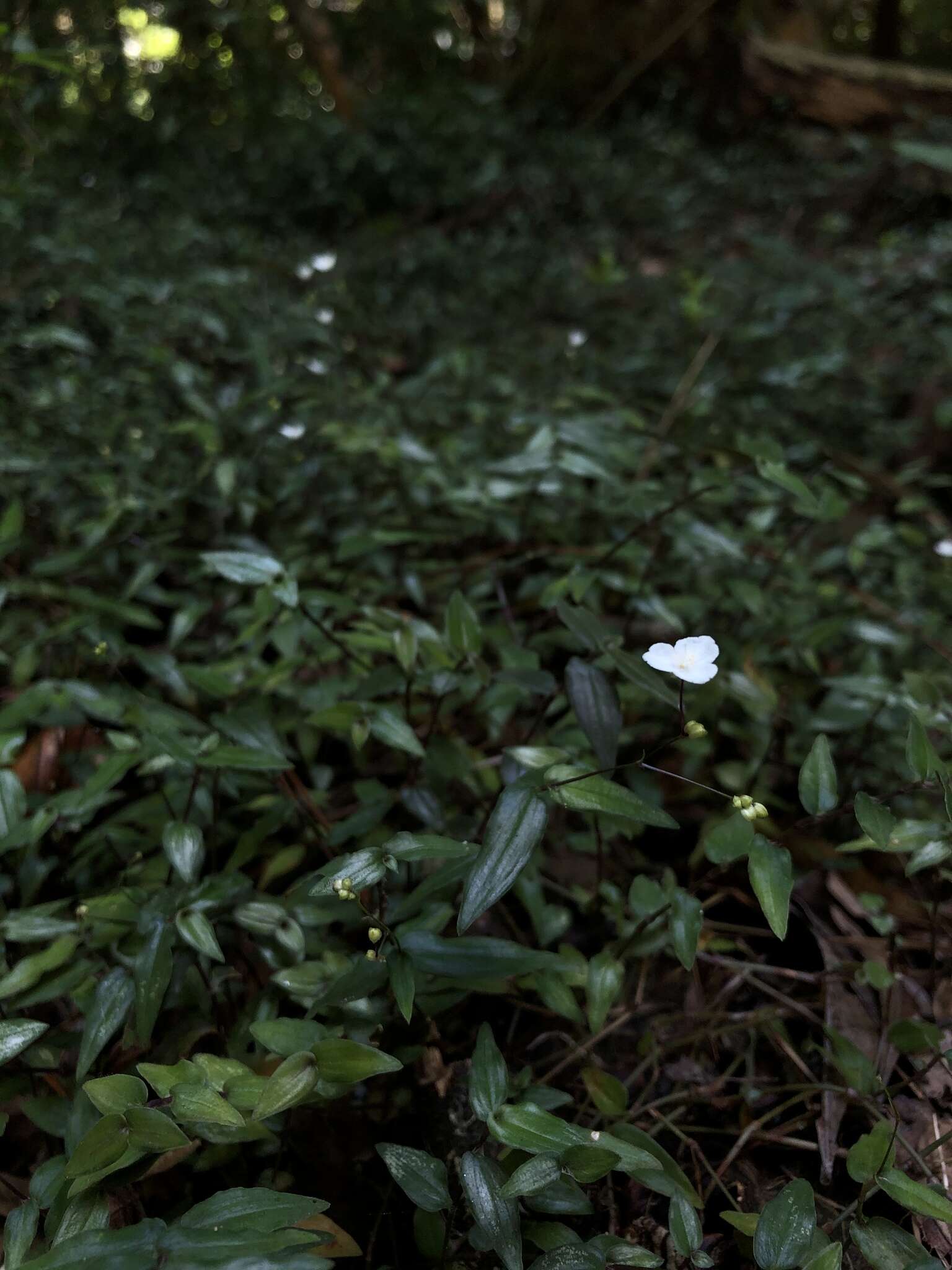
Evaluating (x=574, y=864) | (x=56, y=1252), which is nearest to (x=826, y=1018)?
(x=574, y=864)

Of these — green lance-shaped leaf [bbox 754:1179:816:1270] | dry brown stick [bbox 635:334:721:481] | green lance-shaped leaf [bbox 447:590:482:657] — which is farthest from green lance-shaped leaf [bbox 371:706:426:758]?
dry brown stick [bbox 635:334:721:481]

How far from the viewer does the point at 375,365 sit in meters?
3.29

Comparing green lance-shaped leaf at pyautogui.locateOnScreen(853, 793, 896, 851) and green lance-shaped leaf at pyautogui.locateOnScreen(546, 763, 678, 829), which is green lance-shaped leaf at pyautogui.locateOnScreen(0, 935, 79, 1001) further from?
green lance-shaped leaf at pyautogui.locateOnScreen(853, 793, 896, 851)

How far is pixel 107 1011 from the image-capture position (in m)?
1.03

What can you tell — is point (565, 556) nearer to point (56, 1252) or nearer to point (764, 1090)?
point (764, 1090)

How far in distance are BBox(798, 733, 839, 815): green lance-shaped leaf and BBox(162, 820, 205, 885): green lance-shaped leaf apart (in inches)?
32.8

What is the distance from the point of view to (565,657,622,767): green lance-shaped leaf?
3.55ft

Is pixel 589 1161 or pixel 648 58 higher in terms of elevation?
pixel 648 58

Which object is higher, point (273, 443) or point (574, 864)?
point (273, 443)

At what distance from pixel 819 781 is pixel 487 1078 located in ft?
1.87

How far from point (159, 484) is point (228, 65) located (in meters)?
4.75

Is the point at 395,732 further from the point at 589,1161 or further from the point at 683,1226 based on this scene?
the point at 683,1226

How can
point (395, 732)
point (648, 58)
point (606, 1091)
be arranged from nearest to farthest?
point (606, 1091) < point (395, 732) < point (648, 58)

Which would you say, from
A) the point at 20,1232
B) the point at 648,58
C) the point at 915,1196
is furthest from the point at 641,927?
the point at 648,58
